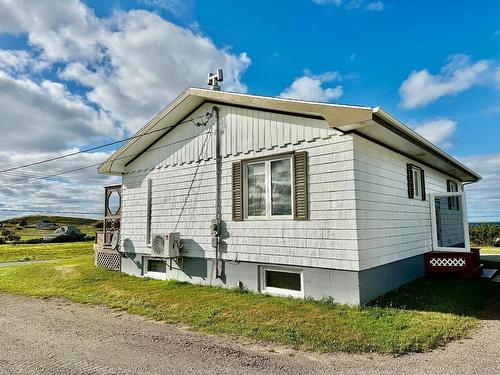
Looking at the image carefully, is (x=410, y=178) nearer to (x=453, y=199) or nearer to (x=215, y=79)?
(x=215, y=79)

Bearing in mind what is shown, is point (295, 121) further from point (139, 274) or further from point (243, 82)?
point (139, 274)

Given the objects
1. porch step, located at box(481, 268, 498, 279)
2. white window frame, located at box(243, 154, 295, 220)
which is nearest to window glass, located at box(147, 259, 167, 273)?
white window frame, located at box(243, 154, 295, 220)

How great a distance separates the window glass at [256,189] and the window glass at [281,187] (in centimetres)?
25

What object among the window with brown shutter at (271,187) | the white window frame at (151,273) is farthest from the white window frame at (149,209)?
the window with brown shutter at (271,187)

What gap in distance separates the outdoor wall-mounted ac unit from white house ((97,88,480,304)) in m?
0.03

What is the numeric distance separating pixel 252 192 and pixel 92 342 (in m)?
4.36

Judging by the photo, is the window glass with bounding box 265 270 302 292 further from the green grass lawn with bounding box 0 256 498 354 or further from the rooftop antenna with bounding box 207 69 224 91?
the rooftop antenna with bounding box 207 69 224 91

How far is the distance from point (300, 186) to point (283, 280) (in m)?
2.14

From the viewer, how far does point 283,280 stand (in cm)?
718

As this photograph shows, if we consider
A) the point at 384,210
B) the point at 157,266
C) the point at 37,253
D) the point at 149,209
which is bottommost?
the point at 37,253

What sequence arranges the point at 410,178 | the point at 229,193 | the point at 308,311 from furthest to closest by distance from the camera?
the point at 410,178 → the point at 229,193 → the point at 308,311

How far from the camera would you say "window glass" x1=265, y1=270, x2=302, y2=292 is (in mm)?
6965

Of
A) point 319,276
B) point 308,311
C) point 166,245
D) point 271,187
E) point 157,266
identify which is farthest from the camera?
point 157,266

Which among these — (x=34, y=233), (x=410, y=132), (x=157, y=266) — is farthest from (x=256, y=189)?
(x=34, y=233)
